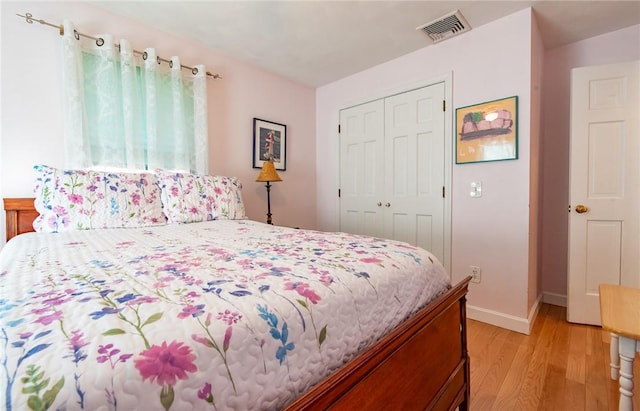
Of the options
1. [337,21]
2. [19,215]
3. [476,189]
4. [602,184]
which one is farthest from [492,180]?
[19,215]

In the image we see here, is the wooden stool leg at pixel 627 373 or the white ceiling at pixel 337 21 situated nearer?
the wooden stool leg at pixel 627 373

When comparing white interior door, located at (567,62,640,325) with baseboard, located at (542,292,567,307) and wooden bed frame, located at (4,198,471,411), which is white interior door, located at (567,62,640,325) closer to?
baseboard, located at (542,292,567,307)

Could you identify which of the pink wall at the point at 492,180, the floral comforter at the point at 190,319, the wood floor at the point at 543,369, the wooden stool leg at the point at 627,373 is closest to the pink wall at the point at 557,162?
the wood floor at the point at 543,369

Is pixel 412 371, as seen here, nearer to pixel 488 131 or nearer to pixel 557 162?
pixel 488 131

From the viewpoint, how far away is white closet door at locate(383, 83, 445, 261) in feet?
8.57

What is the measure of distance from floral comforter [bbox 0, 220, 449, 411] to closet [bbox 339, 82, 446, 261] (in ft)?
5.46

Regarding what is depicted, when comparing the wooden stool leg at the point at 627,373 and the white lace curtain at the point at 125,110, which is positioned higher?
the white lace curtain at the point at 125,110

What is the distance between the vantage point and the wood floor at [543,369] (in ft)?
4.66

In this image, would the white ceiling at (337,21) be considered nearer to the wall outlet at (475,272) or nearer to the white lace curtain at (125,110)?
the white lace curtain at (125,110)

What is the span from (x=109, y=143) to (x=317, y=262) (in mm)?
1975

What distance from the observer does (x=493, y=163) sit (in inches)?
89.4

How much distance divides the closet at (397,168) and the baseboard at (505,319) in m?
0.52

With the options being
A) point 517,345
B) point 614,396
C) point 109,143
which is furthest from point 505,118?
point 109,143

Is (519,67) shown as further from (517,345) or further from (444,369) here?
(444,369)
